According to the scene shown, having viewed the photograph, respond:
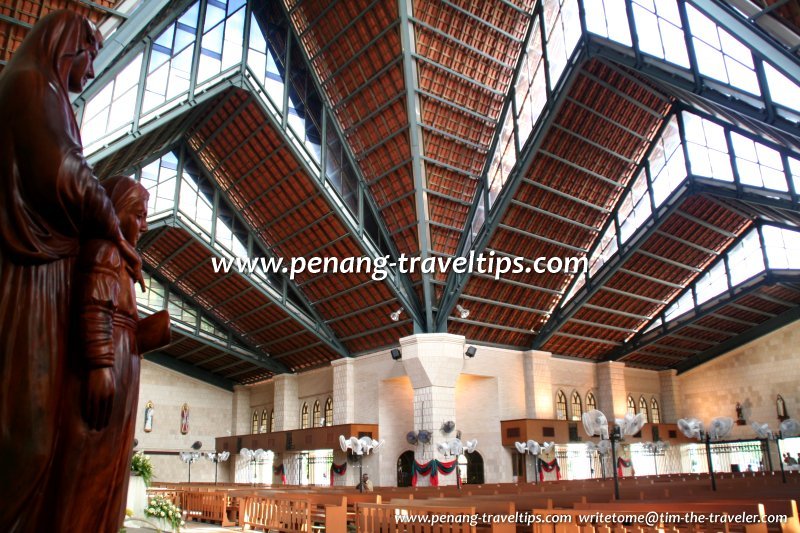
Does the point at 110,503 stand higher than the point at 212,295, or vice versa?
the point at 212,295

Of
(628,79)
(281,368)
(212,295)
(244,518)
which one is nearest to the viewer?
(244,518)

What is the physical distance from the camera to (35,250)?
7.75 feet

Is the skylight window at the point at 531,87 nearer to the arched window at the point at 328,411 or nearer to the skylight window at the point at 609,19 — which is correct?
the skylight window at the point at 609,19

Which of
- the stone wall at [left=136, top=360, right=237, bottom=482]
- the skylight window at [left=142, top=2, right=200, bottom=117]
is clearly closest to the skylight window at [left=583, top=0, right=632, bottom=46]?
the skylight window at [left=142, top=2, right=200, bottom=117]

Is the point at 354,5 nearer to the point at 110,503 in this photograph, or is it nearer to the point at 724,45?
the point at 724,45

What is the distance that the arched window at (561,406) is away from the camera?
3085 cm

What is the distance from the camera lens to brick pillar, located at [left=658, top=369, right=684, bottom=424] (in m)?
35.7

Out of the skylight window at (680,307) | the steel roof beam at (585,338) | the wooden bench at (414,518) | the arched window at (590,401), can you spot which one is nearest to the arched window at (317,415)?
the steel roof beam at (585,338)

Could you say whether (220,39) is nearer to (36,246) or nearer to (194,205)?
(194,205)

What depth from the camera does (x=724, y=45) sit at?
49.4ft

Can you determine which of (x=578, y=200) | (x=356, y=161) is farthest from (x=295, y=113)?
(x=578, y=200)

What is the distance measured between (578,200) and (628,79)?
525 centimetres

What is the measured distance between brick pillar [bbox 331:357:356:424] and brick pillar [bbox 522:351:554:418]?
26.9 ft

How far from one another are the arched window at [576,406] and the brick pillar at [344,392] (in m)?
11.3
